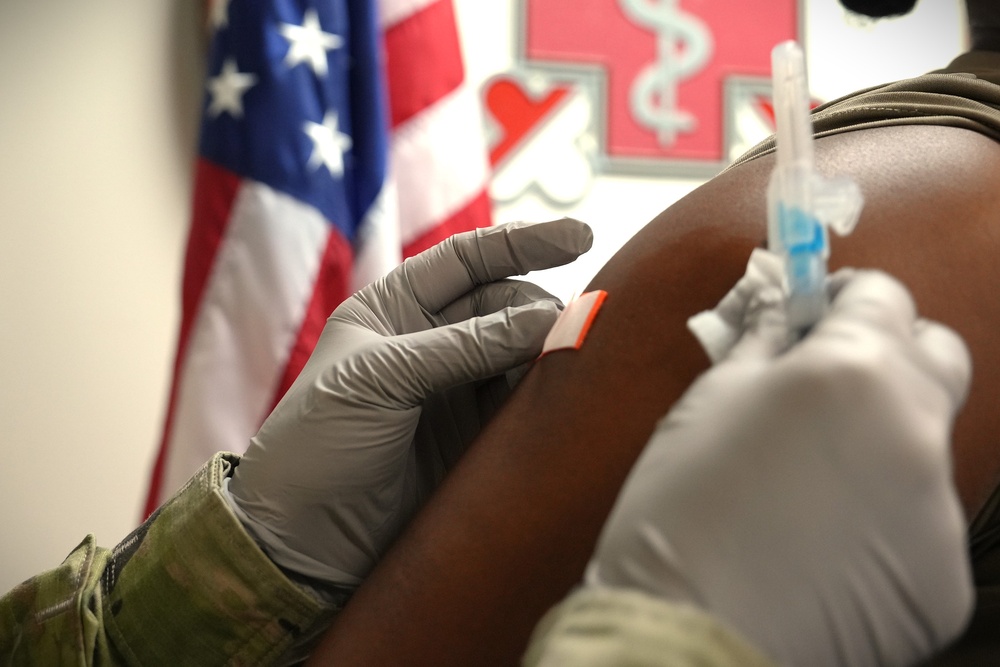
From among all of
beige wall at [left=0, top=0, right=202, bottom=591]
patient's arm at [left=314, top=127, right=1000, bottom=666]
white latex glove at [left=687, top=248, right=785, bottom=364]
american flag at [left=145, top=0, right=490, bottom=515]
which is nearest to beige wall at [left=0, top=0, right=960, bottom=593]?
beige wall at [left=0, top=0, right=202, bottom=591]

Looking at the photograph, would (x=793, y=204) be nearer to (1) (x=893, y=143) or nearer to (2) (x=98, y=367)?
(1) (x=893, y=143)

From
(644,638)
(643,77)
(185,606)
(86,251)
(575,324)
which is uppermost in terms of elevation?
(643,77)

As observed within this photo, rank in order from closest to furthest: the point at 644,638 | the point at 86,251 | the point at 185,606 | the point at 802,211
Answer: the point at 644,638, the point at 802,211, the point at 185,606, the point at 86,251

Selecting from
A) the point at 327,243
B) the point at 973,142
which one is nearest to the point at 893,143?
the point at 973,142

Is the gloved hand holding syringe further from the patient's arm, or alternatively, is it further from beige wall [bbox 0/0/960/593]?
beige wall [bbox 0/0/960/593]

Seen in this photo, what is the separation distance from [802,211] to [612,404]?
249mm

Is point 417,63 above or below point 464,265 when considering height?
above

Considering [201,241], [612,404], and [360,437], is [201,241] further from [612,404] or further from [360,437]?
[612,404]

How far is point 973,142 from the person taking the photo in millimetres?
750

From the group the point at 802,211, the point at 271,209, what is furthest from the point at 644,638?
the point at 271,209

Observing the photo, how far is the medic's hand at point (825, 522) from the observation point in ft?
1.38

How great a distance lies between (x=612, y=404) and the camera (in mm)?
708

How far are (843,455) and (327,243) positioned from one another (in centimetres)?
156

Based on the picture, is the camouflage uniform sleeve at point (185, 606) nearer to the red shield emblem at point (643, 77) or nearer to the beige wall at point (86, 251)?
the beige wall at point (86, 251)
